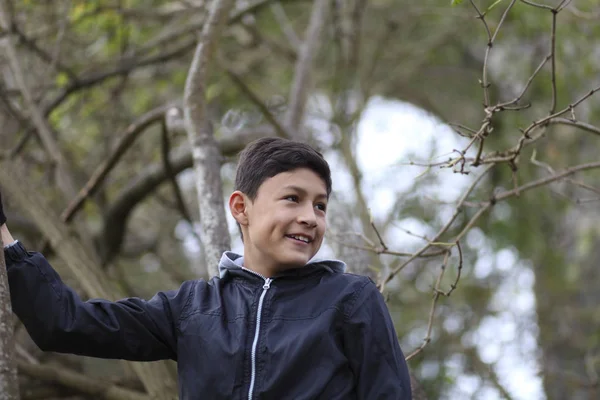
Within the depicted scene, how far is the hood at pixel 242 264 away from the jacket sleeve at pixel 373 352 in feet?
0.45

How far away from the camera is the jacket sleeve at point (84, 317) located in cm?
186

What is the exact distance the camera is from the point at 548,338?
23.6 ft

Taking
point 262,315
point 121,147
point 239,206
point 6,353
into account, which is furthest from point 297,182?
point 121,147

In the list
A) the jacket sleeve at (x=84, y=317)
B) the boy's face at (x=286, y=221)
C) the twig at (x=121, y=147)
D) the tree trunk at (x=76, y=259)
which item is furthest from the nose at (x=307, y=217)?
the twig at (x=121, y=147)

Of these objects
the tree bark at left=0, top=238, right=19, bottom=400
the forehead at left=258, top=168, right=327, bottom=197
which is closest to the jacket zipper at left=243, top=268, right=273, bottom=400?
the forehead at left=258, top=168, right=327, bottom=197

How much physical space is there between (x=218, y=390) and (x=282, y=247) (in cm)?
38

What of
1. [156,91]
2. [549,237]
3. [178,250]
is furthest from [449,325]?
[156,91]

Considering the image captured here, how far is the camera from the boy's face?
6.76 ft

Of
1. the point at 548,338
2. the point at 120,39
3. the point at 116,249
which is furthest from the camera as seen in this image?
the point at 548,338

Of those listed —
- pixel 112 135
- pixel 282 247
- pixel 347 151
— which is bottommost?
pixel 282 247

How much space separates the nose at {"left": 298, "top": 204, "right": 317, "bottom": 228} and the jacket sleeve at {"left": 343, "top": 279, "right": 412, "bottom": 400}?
208 mm

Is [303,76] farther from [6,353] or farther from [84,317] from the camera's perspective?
[6,353]

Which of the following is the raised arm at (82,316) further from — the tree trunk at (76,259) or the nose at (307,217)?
the tree trunk at (76,259)

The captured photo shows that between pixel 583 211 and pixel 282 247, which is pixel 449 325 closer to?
pixel 583 211
